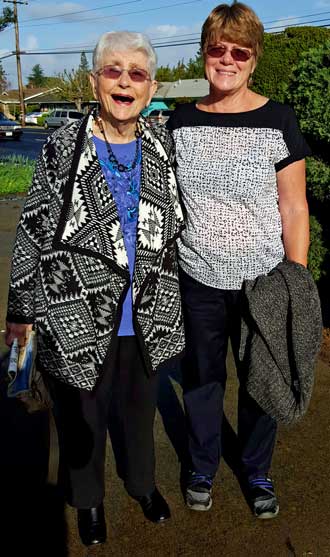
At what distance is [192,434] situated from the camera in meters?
2.78

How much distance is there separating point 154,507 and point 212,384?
588 millimetres

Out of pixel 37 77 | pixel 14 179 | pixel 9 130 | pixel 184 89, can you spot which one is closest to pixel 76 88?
pixel 184 89

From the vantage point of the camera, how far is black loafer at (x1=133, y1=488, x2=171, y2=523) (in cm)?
260

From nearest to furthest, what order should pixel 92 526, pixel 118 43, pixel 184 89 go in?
pixel 118 43 < pixel 92 526 < pixel 184 89

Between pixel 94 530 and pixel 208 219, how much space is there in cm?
136

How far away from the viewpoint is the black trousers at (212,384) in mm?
2578

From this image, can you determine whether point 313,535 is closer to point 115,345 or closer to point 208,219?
point 115,345

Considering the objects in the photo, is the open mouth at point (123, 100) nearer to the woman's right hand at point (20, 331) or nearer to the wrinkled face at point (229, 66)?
the wrinkled face at point (229, 66)

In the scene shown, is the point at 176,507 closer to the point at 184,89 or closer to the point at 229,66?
the point at 229,66

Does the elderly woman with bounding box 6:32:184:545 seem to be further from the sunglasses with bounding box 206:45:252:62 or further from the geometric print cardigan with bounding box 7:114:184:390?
the sunglasses with bounding box 206:45:252:62

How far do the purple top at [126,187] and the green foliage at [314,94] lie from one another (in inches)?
84.1

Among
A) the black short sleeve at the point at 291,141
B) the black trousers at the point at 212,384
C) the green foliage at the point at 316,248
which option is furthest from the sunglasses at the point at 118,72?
the green foliage at the point at 316,248

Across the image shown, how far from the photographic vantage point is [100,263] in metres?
2.22

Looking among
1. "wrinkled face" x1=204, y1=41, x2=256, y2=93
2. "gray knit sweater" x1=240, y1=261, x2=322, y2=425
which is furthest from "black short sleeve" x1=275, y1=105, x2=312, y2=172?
"gray knit sweater" x1=240, y1=261, x2=322, y2=425
